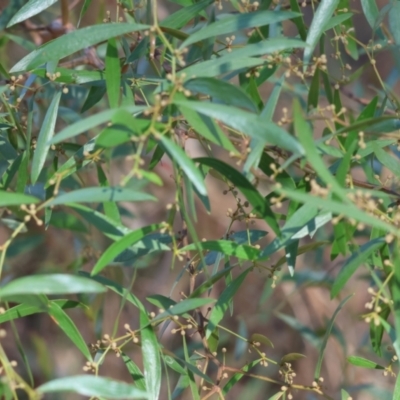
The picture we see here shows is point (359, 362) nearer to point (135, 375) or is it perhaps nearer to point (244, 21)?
point (135, 375)

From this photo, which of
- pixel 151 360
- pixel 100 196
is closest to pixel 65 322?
pixel 151 360

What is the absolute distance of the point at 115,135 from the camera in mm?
437

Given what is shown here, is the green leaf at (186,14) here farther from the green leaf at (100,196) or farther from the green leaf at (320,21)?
the green leaf at (100,196)

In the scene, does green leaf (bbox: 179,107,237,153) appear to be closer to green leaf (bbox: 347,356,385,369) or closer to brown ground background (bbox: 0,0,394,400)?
green leaf (bbox: 347,356,385,369)

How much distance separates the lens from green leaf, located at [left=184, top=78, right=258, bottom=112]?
0.47 meters

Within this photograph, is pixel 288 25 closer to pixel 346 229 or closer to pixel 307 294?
pixel 307 294

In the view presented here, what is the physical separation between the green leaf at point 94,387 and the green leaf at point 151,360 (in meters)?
0.18

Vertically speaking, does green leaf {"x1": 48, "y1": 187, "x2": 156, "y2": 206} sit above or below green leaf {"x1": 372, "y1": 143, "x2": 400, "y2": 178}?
above

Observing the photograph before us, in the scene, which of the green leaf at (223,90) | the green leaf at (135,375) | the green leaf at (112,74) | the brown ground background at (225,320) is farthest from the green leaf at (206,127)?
the brown ground background at (225,320)

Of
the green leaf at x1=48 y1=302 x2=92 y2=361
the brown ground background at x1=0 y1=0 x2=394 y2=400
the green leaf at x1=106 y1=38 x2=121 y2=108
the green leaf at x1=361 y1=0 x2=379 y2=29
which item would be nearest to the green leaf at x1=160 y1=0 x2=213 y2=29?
the green leaf at x1=106 y1=38 x2=121 y2=108

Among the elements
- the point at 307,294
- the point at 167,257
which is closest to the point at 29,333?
the point at 167,257

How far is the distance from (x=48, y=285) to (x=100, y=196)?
7 centimetres

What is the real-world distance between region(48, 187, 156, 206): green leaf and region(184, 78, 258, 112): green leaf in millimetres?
99

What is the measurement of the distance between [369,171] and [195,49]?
235mm
